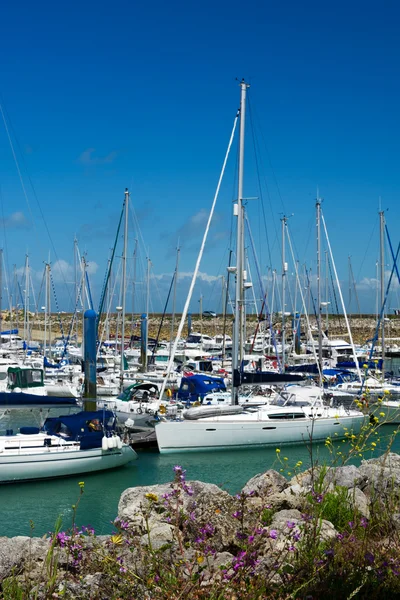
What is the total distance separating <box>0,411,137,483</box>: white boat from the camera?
65.3 feet

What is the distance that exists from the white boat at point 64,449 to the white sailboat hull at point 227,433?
231cm

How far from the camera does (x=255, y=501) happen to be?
920 cm

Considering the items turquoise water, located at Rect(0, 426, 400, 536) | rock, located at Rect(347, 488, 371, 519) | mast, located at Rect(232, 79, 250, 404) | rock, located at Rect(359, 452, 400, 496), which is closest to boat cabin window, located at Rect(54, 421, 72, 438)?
turquoise water, located at Rect(0, 426, 400, 536)

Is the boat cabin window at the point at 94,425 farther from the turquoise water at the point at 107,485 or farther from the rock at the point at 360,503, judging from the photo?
the rock at the point at 360,503

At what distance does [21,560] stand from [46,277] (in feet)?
165

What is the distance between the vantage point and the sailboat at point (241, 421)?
980 inches

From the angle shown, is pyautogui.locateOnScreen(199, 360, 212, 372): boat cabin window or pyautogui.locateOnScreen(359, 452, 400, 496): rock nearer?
pyautogui.locateOnScreen(359, 452, 400, 496): rock

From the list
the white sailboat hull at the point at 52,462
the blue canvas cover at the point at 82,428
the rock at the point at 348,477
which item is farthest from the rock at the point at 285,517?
the blue canvas cover at the point at 82,428

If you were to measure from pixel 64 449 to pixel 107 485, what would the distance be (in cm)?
182

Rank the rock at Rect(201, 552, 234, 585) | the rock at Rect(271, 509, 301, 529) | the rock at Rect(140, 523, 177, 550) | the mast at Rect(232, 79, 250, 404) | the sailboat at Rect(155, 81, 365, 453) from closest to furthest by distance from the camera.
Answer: the rock at Rect(201, 552, 234, 585) < the rock at Rect(140, 523, 177, 550) < the rock at Rect(271, 509, 301, 529) < the sailboat at Rect(155, 81, 365, 453) < the mast at Rect(232, 79, 250, 404)

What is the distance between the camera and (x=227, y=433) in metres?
25.4

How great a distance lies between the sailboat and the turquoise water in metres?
0.44

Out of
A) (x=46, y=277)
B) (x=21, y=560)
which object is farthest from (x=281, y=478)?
(x=46, y=277)

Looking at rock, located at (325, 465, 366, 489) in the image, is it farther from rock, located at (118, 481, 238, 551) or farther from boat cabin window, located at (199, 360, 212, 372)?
boat cabin window, located at (199, 360, 212, 372)
